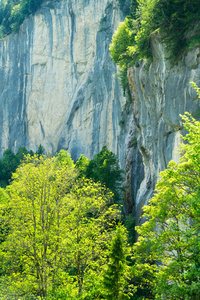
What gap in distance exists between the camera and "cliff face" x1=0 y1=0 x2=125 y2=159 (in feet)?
157

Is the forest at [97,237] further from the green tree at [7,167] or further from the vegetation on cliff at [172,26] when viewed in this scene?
the green tree at [7,167]

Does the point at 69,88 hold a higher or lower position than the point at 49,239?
higher

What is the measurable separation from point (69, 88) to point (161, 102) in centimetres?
3698

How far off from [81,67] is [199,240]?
48.8 meters

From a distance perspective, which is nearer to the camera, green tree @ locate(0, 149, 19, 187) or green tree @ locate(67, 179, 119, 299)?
green tree @ locate(67, 179, 119, 299)

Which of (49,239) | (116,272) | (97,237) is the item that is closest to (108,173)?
(97,237)

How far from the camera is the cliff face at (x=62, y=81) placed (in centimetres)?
4791

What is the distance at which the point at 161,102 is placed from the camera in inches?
813

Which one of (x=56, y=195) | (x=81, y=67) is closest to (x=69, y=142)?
(x=81, y=67)

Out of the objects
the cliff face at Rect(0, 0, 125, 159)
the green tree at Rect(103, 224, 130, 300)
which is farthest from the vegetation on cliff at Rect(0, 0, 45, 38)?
the green tree at Rect(103, 224, 130, 300)

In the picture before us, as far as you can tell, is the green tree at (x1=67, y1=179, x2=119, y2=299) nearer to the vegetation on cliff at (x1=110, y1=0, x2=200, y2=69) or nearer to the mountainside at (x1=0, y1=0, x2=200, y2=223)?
the vegetation on cliff at (x1=110, y1=0, x2=200, y2=69)

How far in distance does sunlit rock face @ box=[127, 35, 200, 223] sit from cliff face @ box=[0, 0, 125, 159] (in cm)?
1806

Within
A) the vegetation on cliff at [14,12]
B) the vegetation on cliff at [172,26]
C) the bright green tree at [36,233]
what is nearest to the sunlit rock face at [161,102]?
the vegetation on cliff at [172,26]

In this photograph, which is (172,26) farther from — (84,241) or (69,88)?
(69,88)
